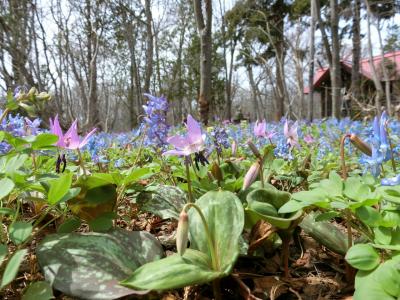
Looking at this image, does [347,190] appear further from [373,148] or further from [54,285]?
[54,285]

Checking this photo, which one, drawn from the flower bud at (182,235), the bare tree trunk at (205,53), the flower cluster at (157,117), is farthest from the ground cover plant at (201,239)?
the bare tree trunk at (205,53)

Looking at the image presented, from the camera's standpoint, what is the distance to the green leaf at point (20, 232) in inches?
32.1

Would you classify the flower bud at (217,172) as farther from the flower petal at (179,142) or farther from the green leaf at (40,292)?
the green leaf at (40,292)

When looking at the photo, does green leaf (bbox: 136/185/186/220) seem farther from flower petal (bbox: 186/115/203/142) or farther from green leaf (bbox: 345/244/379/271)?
green leaf (bbox: 345/244/379/271)

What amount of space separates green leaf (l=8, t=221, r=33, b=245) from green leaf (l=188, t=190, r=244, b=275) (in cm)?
40

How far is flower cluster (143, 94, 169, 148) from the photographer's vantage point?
153cm

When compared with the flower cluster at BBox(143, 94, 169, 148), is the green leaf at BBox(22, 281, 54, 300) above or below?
below

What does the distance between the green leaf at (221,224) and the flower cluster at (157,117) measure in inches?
23.1

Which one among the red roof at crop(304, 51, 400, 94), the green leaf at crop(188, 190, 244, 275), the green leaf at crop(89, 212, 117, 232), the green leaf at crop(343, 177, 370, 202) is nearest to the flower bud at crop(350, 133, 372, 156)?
the green leaf at crop(343, 177, 370, 202)

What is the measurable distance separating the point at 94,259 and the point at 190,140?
1.43ft

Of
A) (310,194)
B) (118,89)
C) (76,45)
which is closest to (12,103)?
(310,194)

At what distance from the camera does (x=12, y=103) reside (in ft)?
3.84

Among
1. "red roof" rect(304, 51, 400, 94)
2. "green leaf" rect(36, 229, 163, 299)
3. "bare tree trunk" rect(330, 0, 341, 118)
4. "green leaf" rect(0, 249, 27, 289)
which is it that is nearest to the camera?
"green leaf" rect(0, 249, 27, 289)

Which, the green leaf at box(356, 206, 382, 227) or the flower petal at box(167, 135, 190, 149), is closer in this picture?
the green leaf at box(356, 206, 382, 227)
